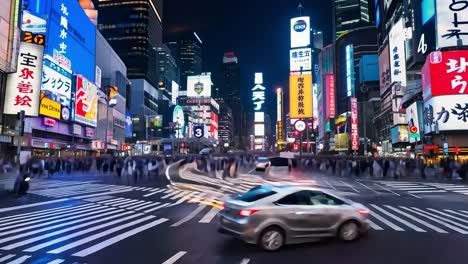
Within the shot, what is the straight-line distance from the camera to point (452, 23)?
46094 mm

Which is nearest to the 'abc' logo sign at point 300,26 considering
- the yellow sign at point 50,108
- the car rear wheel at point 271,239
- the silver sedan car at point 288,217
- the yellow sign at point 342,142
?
the yellow sign at point 50,108

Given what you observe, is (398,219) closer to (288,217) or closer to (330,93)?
(288,217)

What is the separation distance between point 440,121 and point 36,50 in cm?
5271

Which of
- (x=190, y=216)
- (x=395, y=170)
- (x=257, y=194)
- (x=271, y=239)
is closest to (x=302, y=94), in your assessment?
(x=395, y=170)

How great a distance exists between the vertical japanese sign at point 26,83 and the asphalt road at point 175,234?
28.9 meters

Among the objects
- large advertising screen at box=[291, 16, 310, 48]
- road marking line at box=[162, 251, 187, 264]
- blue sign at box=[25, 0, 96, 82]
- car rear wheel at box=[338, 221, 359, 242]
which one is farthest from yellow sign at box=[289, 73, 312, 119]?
road marking line at box=[162, 251, 187, 264]

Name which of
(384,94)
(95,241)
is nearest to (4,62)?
(95,241)

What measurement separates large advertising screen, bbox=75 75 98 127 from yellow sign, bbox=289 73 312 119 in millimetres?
38198

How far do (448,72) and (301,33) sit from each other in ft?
77.8

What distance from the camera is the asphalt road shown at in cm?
730

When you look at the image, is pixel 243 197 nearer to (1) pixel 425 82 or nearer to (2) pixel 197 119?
(1) pixel 425 82

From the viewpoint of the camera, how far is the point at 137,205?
1452 centimetres

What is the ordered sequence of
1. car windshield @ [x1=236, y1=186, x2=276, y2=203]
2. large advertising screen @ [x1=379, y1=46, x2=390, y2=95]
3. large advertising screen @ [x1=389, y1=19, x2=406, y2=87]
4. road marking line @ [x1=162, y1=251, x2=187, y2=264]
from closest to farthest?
road marking line @ [x1=162, y1=251, x2=187, y2=264], car windshield @ [x1=236, y1=186, x2=276, y2=203], large advertising screen @ [x1=389, y1=19, x2=406, y2=87], large advertising screen @ [x1=379, y1=46, x2=390, y2=95]

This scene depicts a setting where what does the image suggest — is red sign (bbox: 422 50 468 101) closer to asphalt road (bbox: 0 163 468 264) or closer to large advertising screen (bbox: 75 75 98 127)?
asphalt road (bbox: 0 163 468 264)
